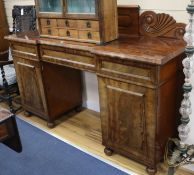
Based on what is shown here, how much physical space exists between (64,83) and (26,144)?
0.72 m

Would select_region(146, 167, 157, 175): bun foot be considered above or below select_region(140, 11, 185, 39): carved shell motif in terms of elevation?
below

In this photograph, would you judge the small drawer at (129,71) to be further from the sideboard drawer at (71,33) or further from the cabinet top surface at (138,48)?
the sideboard drawer at (71,33)

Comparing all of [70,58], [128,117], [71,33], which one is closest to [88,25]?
[71,33]

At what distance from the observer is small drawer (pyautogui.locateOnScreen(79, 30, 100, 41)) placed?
1.95 meters

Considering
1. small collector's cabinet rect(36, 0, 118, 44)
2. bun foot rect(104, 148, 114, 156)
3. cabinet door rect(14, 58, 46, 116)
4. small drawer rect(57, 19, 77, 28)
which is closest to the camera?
small collector's cabinet rect(36, 0, 118, 44)

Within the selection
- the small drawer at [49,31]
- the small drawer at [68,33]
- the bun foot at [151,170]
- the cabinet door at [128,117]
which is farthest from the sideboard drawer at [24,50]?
the bun foot at [151,170]

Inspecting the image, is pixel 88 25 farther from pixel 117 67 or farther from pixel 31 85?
pixel 31 85

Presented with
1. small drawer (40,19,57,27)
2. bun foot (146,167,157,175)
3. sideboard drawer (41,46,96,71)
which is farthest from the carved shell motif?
bun foot (146,167,157,175)

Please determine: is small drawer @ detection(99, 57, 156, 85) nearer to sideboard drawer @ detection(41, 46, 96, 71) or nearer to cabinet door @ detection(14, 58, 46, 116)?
sideboard drawer @ detection(41, 46, 96, 71)

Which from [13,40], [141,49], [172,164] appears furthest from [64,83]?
[172,164]

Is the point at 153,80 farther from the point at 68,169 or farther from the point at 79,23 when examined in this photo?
the point at 68,169

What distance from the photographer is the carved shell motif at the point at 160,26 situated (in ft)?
6.29

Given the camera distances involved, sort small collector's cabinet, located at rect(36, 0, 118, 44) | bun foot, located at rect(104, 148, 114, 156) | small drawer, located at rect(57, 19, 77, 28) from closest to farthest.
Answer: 1. small collector's cabinet, located at rect(36, 0, 118, 44)
2. small drawer, located at rect(57, 19, 77, 28)
3. bun foot, located at rect(104, 148, 114, 156)

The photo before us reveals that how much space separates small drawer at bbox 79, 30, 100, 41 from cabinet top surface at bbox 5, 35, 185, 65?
6 centimetres
